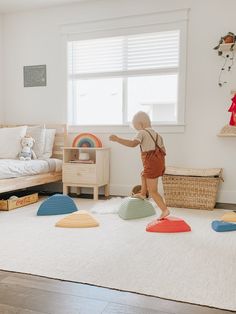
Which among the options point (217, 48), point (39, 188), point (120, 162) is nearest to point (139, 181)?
point (120, 162)

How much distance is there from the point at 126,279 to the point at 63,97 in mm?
3173

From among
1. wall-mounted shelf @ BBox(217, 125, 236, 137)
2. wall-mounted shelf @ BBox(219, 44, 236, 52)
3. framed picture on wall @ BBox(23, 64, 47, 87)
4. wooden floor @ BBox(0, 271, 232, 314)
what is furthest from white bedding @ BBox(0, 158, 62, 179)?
wall-mounted shelf @ BBox(219, 44, 236, 52)

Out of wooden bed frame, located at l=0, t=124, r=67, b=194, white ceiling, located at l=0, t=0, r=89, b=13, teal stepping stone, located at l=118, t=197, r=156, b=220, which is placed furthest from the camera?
white ceiling, located at l=0, t=0, r=89, b=13

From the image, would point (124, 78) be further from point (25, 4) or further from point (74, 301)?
point (74, 301)

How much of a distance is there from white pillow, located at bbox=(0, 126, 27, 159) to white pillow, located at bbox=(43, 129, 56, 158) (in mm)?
326

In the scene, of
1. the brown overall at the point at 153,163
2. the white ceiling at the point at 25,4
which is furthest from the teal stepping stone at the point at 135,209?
the white ceiling at the point at 25,4

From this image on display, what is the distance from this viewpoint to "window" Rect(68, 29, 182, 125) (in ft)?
13.0

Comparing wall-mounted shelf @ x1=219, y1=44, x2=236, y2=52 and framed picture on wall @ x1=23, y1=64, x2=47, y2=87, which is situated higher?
wall-mounted shelf @ x1=219, y1=44, x2=236, y2=52

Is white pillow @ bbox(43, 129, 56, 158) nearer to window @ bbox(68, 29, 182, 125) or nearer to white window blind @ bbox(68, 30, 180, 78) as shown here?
window @ bbox(68, 29, 182, 125)

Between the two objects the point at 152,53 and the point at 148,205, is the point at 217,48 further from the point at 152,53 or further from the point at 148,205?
the point at 148,205

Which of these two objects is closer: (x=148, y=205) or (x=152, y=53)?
(x=148, y=205)

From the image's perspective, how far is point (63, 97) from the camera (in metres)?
4.40

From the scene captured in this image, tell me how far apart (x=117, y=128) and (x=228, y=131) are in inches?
53.8

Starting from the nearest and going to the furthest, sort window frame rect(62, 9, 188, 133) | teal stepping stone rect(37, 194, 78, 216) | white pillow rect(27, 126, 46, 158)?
teal stepping stone rect(37, 194, 78, 216) → window frame rect(62, 9, 188, 133) → white pillow rect(27, 126, 46, 158)
